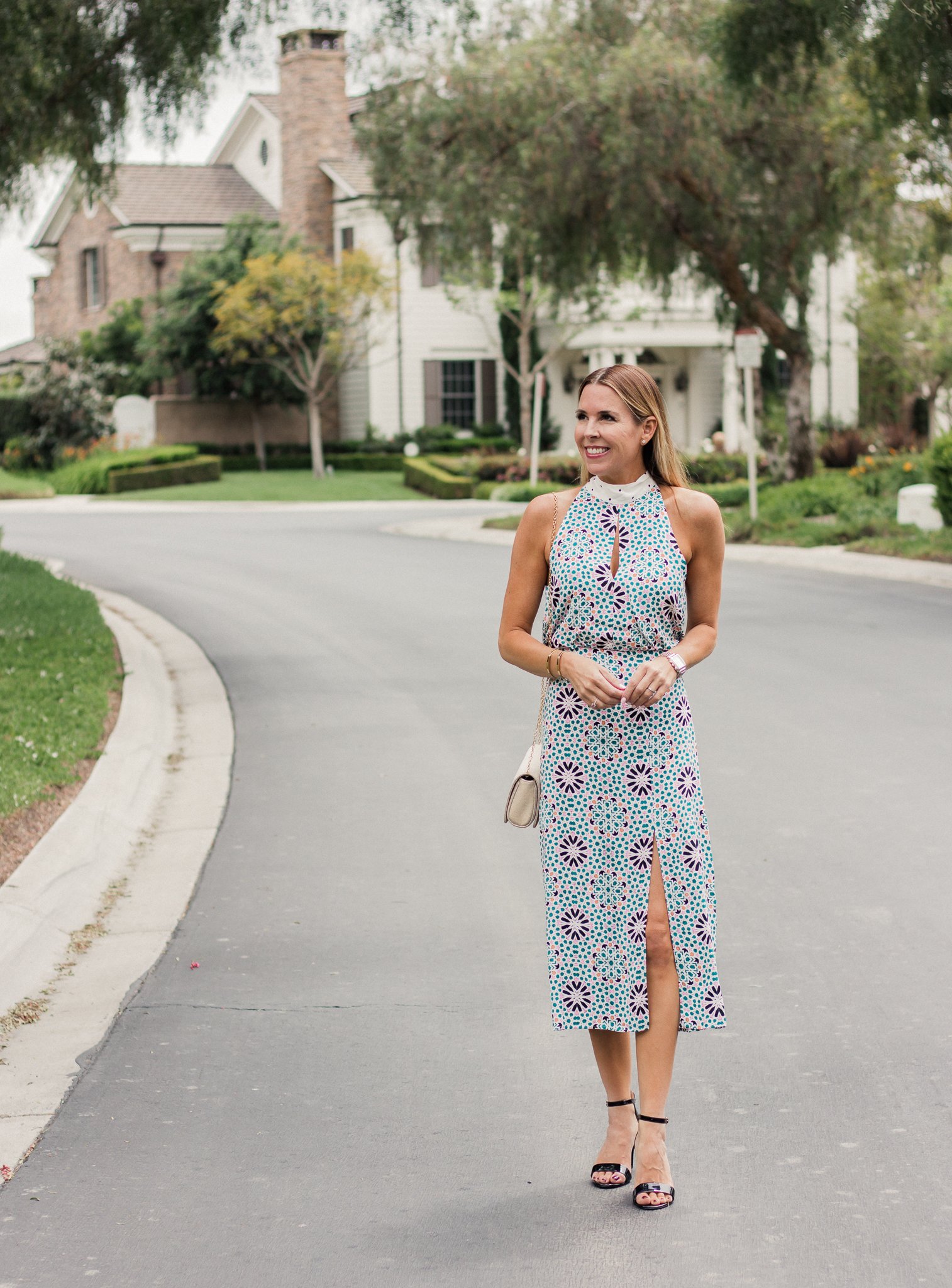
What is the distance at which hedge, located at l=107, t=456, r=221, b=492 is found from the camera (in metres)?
41.1

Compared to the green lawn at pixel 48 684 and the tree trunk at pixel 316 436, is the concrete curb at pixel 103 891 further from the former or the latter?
the tree trunk at pixel 316 436

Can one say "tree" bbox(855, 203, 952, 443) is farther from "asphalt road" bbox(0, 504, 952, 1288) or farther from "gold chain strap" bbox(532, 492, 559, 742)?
"gold chain strap" bbox(532, 492, 559, 742)

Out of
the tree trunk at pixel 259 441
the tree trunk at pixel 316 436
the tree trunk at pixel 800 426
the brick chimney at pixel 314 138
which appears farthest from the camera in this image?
the brick chimney at pixel 314 138

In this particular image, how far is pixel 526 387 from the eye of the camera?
43.6 m

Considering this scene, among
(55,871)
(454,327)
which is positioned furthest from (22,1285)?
(454,327)

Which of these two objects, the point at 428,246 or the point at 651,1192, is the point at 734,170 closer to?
the point at 428,246

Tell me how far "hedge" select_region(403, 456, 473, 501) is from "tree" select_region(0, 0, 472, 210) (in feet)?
74.7

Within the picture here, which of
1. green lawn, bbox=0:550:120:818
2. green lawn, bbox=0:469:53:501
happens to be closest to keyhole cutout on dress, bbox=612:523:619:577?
green lawn, bbox=0:550:120:818

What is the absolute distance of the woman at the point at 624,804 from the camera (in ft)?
12.9

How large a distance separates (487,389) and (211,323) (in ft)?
26.4

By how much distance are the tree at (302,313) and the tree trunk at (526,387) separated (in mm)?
3803

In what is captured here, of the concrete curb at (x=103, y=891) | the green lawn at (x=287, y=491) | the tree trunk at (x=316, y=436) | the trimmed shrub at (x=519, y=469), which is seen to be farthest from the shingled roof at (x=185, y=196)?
the concrete curb at (x=103, y=891)

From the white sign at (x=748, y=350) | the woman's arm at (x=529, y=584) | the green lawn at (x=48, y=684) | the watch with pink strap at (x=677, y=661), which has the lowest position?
the green lawn at (x=48, y=684)

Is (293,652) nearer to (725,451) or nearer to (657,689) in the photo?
(657,689)
